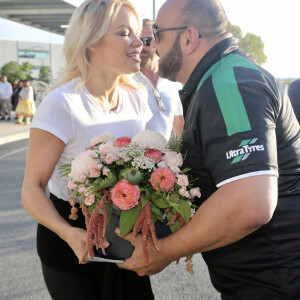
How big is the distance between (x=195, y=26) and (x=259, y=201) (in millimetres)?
792

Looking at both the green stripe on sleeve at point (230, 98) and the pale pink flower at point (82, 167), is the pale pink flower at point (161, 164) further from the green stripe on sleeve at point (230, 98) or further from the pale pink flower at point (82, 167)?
the green stripe on sleeve at point (230, 98)

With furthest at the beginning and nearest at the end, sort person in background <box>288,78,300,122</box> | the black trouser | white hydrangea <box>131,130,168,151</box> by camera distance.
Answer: person in background <box>288,78,300,122</box> → the black trouser → white hydrangea <box>131,130,168,151</box>

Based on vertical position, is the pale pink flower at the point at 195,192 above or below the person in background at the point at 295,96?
below

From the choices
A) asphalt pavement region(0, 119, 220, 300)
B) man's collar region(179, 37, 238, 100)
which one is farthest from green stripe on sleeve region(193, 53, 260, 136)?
asphalt pavement region(0, 119, 220, 300)

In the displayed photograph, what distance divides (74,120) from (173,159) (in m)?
0.71

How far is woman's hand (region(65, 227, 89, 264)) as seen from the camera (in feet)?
6.00

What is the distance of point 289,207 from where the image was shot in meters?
1.60

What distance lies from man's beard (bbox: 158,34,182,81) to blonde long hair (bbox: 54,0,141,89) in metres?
0.62

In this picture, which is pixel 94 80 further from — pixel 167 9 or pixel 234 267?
pixel 234 267

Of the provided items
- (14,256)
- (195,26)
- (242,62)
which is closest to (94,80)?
A: (195,26)

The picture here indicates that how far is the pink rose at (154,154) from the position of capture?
172 centimetres

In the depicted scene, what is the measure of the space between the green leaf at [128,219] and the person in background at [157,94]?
143 centimetres

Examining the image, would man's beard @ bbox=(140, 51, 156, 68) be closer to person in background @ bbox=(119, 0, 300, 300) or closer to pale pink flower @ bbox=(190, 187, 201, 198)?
person in background @ bbox=(119, 0, 300, 300)

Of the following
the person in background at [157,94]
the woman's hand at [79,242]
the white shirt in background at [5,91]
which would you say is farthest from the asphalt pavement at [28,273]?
the white shirt in background at [5,91]
